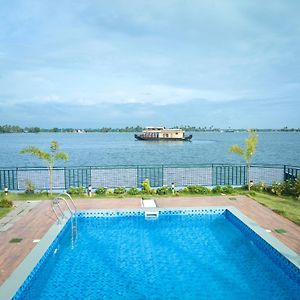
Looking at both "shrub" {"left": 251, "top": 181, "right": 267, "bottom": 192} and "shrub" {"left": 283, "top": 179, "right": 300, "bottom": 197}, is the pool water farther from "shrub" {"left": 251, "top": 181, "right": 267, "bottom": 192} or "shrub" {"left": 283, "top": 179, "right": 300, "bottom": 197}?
"shrub" {"left": 251, "top": 181, "right": 267, "bottom": 192}

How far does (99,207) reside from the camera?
11.6 metres

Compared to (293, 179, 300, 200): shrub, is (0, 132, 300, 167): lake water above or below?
below

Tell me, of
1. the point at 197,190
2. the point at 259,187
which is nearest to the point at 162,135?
the point at 259,187

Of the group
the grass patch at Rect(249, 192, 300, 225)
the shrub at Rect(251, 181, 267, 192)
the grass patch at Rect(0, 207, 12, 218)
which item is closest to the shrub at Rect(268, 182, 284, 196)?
the grass patch at Rect(249, 192, 300, 225)

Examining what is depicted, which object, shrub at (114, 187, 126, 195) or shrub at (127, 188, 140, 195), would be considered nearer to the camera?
shrub at (127, 188, 140, 195)

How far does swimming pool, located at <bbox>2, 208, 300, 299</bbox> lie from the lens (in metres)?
6.29

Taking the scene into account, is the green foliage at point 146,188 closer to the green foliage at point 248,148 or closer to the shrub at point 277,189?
the green foliage at point 248,148

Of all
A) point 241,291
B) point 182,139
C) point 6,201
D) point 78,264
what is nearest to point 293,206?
point 241,291

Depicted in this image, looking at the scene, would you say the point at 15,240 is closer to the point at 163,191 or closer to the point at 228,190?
the point at 163,191

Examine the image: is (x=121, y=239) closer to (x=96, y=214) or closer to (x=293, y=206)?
(x=96, y=214)

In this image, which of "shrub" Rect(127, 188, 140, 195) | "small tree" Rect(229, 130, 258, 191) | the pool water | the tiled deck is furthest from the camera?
"small tree" Rect(229, 130, 258, 191)

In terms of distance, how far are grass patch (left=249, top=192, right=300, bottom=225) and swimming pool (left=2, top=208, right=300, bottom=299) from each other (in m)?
1.50

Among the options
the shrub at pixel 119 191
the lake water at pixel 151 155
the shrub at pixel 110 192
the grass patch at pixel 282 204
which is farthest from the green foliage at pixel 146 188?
the lake water at pixel 151 155

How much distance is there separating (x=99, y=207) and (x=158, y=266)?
15.1 feet
